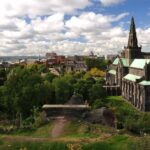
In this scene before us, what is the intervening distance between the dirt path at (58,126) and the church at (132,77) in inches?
1105

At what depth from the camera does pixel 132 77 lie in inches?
3120

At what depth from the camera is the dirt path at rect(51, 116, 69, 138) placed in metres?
37.4

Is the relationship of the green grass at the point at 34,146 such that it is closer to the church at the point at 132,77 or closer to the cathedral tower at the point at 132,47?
the church at the point at 132,77

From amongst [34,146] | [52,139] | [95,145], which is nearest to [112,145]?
[95,145]

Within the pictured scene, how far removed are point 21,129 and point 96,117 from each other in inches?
428

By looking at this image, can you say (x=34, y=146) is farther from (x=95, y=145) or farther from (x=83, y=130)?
(x=83, y=130)

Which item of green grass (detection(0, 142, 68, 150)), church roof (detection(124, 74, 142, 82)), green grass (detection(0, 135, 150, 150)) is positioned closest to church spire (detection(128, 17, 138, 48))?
church roof (detection(124, 74, 142, 82))

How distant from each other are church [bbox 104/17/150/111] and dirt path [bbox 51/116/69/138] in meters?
28.1

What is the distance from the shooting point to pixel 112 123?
146ft

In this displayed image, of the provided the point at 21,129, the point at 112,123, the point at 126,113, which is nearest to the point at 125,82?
the point at 126,113

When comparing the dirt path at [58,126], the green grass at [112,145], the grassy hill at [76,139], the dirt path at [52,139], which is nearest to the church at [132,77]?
the dirt path at [58,126]

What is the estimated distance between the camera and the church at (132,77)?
223 feet

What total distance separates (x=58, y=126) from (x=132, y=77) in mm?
42689

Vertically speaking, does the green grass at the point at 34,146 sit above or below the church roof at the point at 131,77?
→ below
